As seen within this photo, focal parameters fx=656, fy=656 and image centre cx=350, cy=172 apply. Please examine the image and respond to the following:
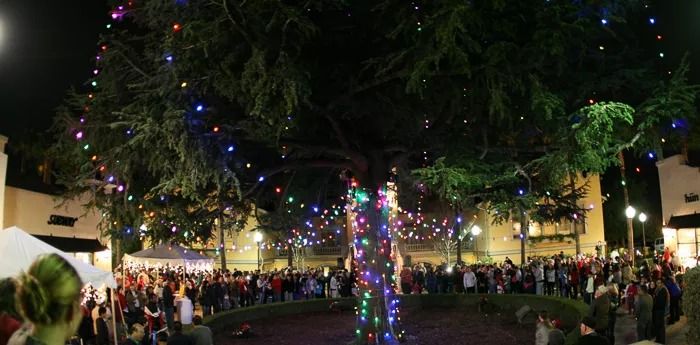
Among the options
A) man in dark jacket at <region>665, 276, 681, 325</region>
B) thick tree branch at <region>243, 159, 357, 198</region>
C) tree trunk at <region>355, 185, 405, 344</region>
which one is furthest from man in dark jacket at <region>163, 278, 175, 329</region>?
man in dark jacket at <region>665, 276, 681, 325</region>

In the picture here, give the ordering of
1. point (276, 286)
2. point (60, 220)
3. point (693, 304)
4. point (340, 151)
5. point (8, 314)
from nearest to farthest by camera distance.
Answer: point (8, 314)
point (693, 304)
point (340, 151)
point (60, 220)
point (276, 286)

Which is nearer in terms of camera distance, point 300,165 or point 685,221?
point 300,165

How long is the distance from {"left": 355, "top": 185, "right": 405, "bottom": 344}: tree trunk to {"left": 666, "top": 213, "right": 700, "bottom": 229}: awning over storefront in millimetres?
20289

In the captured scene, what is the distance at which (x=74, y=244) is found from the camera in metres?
28.1

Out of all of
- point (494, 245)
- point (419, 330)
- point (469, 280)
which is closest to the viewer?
point (419, 330)

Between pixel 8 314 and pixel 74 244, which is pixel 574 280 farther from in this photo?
pixel 8 314

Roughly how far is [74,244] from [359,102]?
59.2 ft

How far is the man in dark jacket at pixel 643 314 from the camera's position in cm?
1409

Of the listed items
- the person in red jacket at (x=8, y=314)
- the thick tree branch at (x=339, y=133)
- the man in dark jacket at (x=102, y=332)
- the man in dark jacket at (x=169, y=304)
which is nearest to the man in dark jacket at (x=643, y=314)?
the thick tree branch at (x=339, y=133)

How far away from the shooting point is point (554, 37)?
12.6 metres

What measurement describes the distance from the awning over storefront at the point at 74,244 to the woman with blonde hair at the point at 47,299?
24081 millimetres

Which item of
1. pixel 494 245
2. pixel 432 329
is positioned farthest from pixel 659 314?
pixel 494 245

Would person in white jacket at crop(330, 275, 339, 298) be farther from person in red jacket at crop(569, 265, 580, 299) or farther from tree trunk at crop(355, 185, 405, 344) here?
tree trunk at crop(355, 185, 405, 344)

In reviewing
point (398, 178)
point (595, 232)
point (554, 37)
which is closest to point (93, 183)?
point (398, 178)
